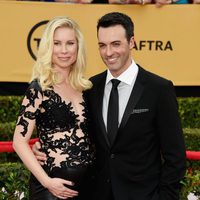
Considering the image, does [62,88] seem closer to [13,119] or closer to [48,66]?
[48,66]

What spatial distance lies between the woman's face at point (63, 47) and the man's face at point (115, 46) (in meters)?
0.28

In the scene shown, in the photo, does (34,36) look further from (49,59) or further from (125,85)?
(125,85)

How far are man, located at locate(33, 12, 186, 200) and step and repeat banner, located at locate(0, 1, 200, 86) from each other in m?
4.43

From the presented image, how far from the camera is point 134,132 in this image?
3.86 metres

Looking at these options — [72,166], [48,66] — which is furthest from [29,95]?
A: [72,166]

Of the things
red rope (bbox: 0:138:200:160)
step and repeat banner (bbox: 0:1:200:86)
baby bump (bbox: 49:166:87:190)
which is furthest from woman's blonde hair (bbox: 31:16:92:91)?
step and repeat banner (bbox: 0:1:200:86)

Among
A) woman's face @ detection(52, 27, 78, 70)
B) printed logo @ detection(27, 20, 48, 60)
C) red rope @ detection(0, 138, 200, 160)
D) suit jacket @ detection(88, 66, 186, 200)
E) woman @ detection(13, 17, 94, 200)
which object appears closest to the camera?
suit jacket @ detection(88, 66, 186, 200)

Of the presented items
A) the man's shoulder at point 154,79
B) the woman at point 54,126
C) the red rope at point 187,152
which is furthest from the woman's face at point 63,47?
the red rope at point 187,152

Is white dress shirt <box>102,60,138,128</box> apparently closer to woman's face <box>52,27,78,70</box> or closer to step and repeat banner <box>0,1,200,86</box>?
woman's face <box>52,27,78,70</box>

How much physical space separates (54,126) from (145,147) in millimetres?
587

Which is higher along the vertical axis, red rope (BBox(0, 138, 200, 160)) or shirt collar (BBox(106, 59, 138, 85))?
shirt collar (BBox(106, 59, 138, 85))

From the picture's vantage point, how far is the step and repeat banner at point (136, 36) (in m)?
8.34

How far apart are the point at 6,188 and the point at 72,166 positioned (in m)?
1.06

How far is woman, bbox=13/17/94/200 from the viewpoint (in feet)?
13.1
